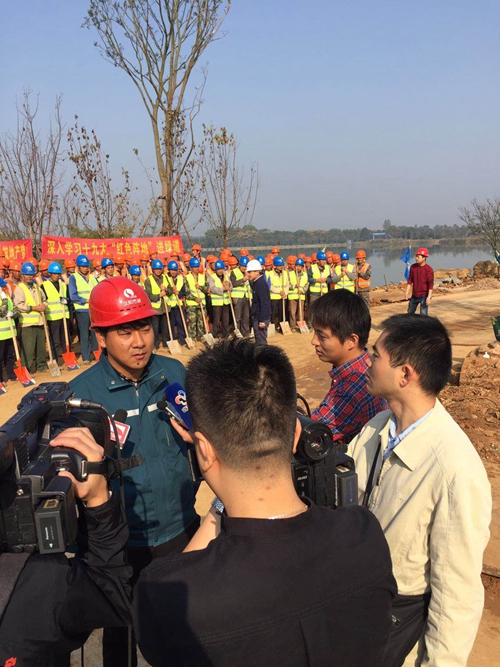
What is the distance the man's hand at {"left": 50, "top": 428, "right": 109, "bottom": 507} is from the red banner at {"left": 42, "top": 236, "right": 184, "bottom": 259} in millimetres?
11443

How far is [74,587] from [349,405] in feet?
4.70

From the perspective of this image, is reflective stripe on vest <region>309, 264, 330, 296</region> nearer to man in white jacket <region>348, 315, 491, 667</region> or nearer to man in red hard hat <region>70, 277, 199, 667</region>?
man in red hard hat <region>70, 277, 199, 667</region>

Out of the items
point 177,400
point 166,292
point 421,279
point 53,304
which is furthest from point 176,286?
point 177,400

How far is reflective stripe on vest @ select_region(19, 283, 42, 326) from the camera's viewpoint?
9562mm

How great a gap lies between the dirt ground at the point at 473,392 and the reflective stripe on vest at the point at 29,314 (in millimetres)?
1075

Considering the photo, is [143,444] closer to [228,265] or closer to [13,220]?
[228,265]

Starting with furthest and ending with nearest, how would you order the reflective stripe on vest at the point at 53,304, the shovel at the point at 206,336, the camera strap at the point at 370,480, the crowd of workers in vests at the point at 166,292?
the shovel at the point at 206,336
the reflective stripe on vest at the point at 53,304
the crowd of workers in vests at the point at 166,292
the camera strap at the point at 370,480

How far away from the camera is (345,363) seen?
243 centimetres

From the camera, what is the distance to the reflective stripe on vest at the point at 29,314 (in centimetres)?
956

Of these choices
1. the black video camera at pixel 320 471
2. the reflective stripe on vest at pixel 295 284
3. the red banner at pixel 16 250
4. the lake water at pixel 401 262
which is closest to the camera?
the black video camera at pixel 320 471

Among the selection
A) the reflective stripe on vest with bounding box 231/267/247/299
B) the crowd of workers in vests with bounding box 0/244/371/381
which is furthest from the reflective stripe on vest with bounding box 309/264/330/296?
the reflective stripe on vest with bounding box 231/267/247/299

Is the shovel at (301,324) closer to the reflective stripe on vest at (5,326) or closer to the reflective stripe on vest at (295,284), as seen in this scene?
the reflective stripe on vest at (295,284)

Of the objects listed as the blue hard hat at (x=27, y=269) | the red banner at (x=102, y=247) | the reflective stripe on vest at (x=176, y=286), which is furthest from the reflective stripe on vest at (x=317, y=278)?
the blue hard hat at (x=27, y=269)

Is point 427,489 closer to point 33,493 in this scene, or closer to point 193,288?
point 33,493
